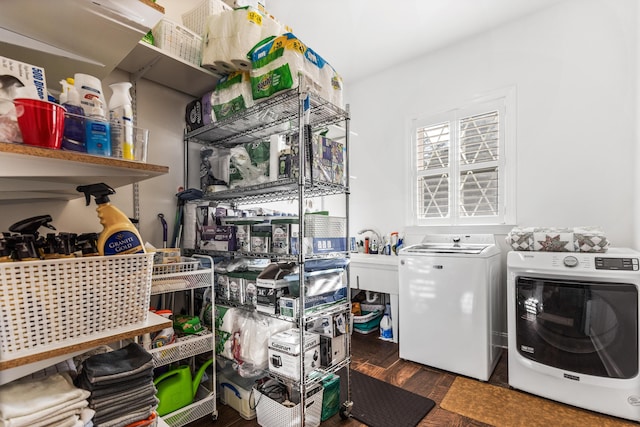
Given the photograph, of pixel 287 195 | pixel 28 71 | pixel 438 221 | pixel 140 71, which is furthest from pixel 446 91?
pixel 28 71

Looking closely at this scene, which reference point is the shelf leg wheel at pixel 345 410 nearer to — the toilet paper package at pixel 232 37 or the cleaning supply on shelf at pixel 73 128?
the cleaning supply on shelf at pixel 73 128

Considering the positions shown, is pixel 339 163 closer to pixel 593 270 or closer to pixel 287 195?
pixel 287 195

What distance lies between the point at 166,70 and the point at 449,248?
92.9 inches

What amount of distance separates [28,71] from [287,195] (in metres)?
1.39

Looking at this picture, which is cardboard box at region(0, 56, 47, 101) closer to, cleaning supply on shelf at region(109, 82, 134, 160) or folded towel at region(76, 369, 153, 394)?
cleaning supply on shelf at region(109, 82, 134, 160)

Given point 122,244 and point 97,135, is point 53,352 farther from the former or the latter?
point 97,135

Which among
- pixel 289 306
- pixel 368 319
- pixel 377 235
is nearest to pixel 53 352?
pixel 289 306

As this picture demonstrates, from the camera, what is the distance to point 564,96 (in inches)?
95.3

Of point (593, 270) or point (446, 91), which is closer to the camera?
point (593, 270)

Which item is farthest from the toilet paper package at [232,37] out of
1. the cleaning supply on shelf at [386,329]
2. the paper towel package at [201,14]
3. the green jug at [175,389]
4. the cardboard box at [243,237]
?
the cleaning supply on shelf at [386,329]

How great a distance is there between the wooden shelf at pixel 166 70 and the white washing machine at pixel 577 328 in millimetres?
2362

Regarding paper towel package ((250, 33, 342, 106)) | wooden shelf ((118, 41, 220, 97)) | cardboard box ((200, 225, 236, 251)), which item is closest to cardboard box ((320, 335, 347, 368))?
cardboard box ((200, 225, 236, 251))

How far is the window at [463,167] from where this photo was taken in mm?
2729

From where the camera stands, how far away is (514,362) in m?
2.01
